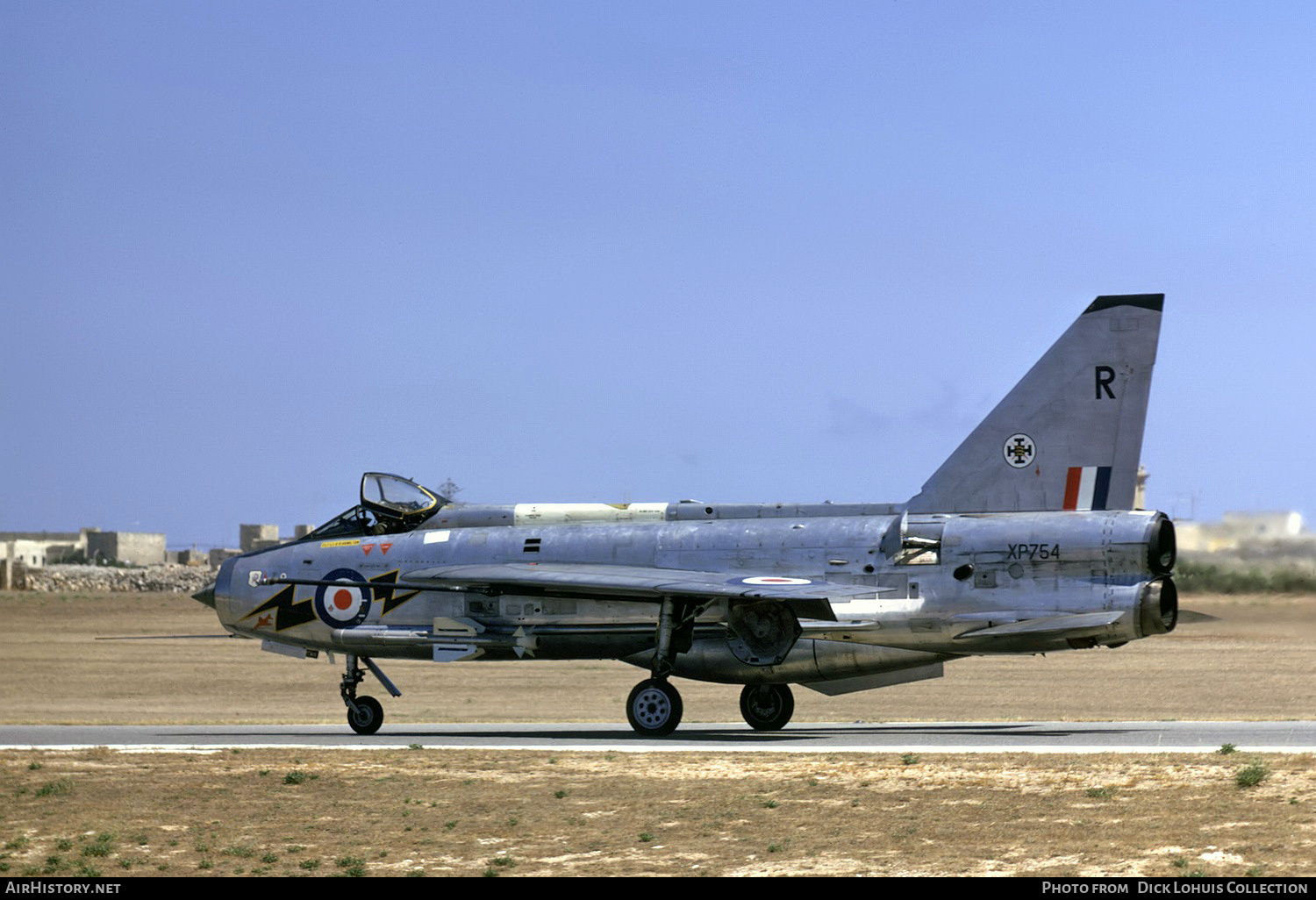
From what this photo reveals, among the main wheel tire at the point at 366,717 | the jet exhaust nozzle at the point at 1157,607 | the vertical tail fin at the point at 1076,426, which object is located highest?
the vertical tail fin at the point at 1076,426

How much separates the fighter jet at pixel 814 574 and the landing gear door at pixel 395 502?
100mm

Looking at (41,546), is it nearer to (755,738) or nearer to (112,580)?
(112,580)

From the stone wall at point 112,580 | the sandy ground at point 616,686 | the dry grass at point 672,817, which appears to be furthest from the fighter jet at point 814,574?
the stone wall at point 112,580

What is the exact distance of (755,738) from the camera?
71.5 feet

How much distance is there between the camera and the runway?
19.6 m

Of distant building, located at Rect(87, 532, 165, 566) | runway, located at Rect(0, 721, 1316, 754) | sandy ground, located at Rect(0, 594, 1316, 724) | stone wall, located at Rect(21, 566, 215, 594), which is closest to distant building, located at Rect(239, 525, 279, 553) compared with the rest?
stone wall, located at Rect(21, 566, 215, 594)

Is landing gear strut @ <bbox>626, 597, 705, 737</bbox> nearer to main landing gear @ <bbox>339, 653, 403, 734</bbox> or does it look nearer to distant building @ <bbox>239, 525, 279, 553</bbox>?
main landing gear @ <bbox>339, 653, 403, 734</bbox>

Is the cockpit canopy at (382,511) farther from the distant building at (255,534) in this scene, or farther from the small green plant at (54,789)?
the distant building at (255,534)

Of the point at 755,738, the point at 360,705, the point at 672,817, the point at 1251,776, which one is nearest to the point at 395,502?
the point at 360,705

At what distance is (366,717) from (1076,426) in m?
11.2

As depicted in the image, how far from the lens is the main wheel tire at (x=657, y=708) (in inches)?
846

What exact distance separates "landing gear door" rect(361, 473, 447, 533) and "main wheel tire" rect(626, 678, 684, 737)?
5100 mm
